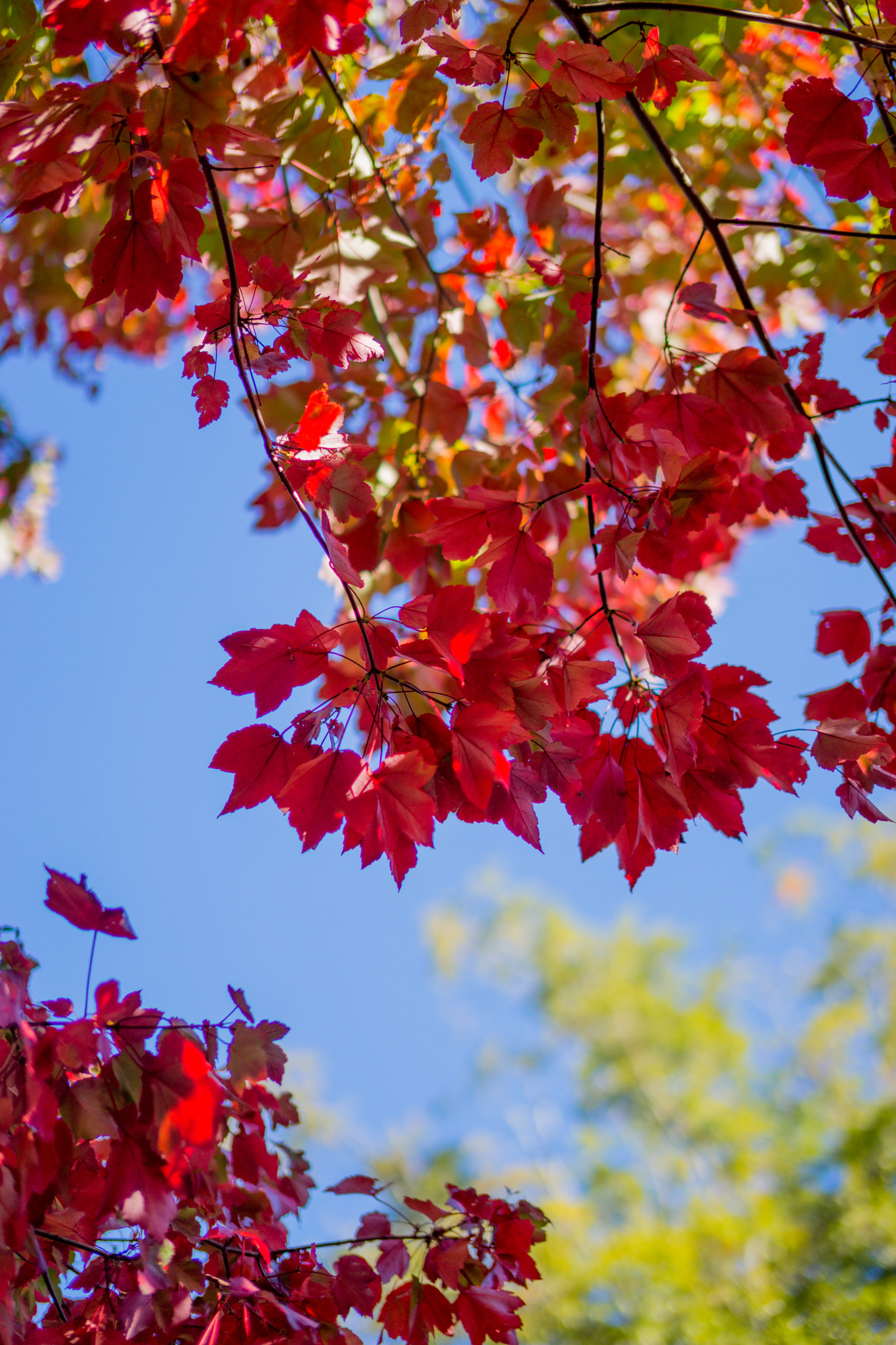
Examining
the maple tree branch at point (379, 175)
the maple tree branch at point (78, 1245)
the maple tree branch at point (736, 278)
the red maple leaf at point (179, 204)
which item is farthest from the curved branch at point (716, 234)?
the maple tree branch at point (78, 1245)

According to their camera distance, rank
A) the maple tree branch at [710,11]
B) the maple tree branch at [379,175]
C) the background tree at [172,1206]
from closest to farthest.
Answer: the background tree at [172,1206] < the maple tree branch at [710,11] < the maple tree branch at [379,175]

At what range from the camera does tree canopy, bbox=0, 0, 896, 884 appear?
77 centimetres

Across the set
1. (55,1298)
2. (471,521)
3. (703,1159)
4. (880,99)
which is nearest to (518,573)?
(471,521)

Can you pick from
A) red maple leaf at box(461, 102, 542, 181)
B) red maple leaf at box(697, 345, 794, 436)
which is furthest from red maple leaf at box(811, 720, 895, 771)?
red maple leaf at box(461, 102, 542, 181)

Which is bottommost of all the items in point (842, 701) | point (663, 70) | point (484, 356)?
point (842, 701)

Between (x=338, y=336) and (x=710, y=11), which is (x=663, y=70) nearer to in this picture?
(x=710, y=11)

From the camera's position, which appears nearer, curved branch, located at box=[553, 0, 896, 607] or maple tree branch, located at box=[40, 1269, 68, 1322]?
maple tree branch, located at box=[40, 1269, 68, 1322]

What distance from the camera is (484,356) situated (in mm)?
1621

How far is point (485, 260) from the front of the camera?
5.71ft

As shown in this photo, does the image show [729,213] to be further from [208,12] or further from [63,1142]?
[63,1142]

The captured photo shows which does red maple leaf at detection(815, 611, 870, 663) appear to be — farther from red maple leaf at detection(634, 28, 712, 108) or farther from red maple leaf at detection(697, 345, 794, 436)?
red maple leaf at detection(634, 28, 712, 108)

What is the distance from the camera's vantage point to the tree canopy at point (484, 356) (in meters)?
0.77

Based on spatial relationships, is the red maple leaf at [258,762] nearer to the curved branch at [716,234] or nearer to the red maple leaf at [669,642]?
the red maple leaf at [669,642]


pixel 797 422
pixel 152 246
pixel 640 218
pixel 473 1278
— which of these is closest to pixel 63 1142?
pixel 473 1278
